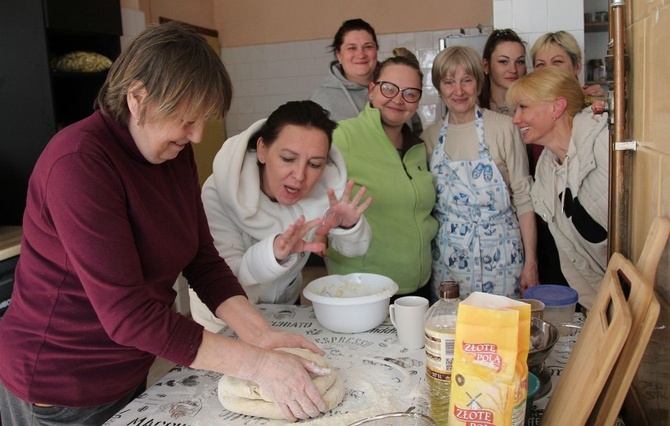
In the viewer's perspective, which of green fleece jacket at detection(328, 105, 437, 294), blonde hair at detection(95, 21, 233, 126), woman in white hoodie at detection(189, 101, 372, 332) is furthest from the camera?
green fleece jacket at detection(328, 105, 437, 294)

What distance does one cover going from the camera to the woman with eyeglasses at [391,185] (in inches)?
90.4

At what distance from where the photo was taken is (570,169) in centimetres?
196

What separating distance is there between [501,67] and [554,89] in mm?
664

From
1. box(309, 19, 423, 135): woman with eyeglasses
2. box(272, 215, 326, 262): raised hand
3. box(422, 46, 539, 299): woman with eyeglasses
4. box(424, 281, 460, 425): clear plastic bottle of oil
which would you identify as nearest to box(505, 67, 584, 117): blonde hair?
box(422, 46, 539, 299): woman with eyeglasses

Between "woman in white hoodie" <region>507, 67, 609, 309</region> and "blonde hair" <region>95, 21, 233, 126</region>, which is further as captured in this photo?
"woman in white hoodie" <region>507, 67, 609, 309</region>

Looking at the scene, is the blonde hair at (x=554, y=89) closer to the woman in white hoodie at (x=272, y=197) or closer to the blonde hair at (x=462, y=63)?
the blonde hair at (x=462, y=63)

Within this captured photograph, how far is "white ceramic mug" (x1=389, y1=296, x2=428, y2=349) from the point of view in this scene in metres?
1.44

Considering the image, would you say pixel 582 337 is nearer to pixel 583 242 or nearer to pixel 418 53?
pixel 583 242

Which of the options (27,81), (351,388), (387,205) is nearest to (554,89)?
(387,205)

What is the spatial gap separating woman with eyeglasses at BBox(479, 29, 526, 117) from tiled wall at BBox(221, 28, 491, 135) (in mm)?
2098

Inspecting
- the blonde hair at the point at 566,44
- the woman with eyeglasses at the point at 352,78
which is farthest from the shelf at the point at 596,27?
the woman with eyeglasses at the point at 352,78

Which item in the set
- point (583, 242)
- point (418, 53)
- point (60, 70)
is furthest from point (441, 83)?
point (418, 53)

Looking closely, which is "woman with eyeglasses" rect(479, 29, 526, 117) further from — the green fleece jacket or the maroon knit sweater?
the maroon knit sweater

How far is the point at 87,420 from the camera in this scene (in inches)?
52.7
